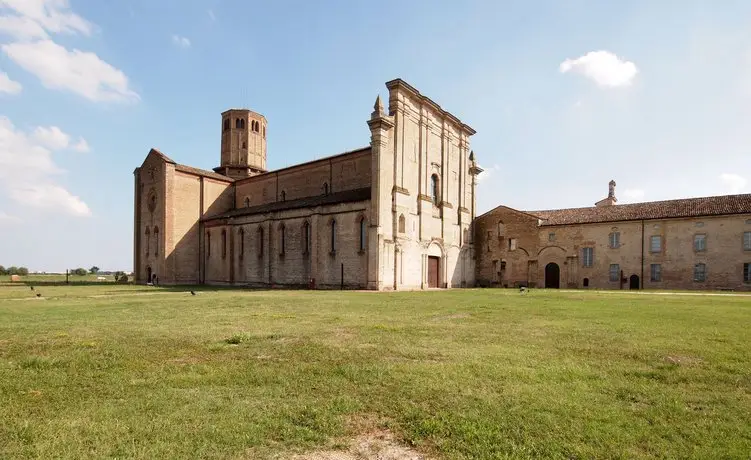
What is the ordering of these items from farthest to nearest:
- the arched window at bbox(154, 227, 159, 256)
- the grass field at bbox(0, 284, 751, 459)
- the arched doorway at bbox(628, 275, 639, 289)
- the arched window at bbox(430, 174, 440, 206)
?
the arched window at bbox(154, 227, 159, 256) → the arched window at bbox(430, 174, 440, 206) → the arched doorway at bbox(628, 275, 639, 289) → the grass field at bbox(0, 284, 751, 459)

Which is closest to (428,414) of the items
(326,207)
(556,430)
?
(556,430)

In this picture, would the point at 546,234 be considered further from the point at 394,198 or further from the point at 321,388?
the point at 321,388

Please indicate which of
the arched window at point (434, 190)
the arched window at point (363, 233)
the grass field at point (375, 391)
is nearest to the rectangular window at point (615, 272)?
the arched window at point (434, 190)

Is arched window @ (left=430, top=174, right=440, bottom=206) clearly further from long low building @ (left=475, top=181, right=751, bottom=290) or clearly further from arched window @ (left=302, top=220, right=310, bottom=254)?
arched window @ (left=302, top=220, right=310, bottom=254)

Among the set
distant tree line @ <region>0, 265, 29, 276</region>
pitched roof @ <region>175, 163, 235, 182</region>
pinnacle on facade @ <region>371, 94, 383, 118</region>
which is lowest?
distant tree line @ <region>0, 265, 29, 276</region>

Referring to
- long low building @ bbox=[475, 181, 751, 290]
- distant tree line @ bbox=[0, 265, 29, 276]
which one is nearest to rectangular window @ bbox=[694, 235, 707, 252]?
long low building @ bbox=[475, 181, 751, 290]

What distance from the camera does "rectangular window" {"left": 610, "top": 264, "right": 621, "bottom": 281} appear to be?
123 ft

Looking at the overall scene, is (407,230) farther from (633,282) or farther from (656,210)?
(656,210)

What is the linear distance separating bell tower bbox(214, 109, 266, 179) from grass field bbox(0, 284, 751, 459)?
152 feet

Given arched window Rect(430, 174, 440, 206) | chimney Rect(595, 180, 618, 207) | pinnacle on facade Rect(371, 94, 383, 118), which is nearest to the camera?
pinnacle on facade Rect(371, 94, 383, 118)

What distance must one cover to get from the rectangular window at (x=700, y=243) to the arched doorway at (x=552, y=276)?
34.9 ft

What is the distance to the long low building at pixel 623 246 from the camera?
111 ft

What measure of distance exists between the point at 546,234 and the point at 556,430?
39.1m

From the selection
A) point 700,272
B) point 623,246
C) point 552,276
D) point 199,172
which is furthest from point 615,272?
point 199,172
